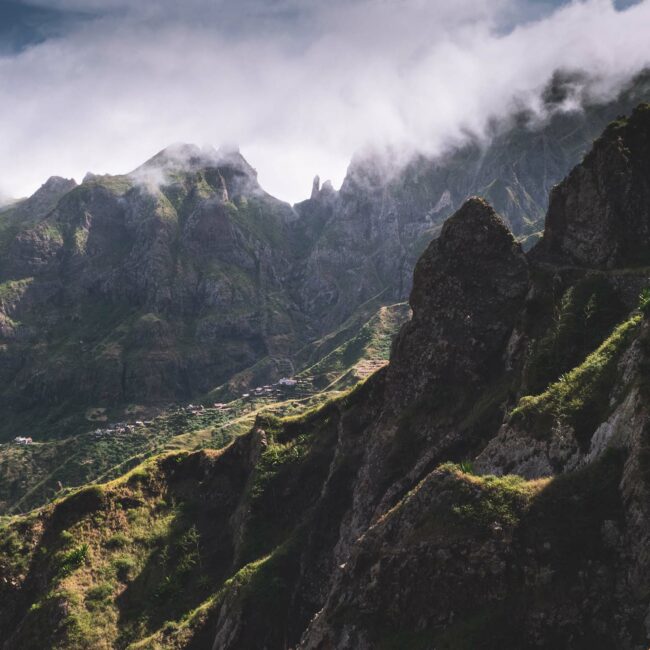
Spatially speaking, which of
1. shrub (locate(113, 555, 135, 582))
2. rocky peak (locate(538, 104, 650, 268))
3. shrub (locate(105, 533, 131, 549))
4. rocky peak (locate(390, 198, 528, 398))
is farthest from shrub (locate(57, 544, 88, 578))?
rocky peak (locate(538, 104, 650, 268))

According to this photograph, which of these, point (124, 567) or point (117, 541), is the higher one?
point (117, 541)

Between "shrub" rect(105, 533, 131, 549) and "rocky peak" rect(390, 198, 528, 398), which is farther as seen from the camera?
"shrub" rect(105, 533, 131, 549)

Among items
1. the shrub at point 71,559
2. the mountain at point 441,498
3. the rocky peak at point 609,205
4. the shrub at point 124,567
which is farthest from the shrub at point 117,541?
the rocky peak at point 609,205

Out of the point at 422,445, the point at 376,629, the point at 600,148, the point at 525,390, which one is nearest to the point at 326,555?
the point at 422,445

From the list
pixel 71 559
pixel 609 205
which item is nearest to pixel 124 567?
pixel 71 559

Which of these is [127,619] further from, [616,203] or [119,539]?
[616,203]

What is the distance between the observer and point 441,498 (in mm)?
24469

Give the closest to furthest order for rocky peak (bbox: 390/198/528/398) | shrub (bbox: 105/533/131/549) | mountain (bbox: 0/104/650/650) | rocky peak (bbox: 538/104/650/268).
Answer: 1. mountain (bbox: 0/104/650/650)
2. rocky peak (bbox: 538/104/650/268)
3. rocky peak (bbox: 390/198/528/398)
4. shrub (bbox: 105/533/131/549)

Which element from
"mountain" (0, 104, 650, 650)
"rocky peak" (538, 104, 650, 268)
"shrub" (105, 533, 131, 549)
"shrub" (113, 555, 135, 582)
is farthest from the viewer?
"shrub" (105, 533, 131, 549)

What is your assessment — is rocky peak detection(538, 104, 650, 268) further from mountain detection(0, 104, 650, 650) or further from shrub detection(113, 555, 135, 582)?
shrub detection(113, 555, 135, 582)

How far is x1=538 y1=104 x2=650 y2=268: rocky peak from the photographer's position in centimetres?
4872

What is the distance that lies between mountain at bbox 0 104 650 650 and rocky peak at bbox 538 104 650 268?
0.21 meters

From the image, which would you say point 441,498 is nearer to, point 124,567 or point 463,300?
point 463,300

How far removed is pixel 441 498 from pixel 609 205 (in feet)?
127
